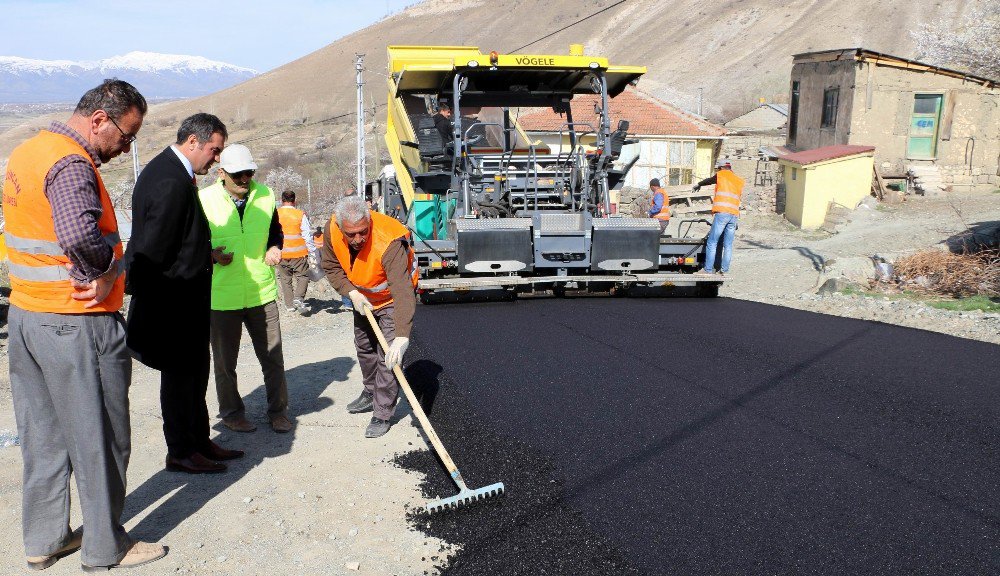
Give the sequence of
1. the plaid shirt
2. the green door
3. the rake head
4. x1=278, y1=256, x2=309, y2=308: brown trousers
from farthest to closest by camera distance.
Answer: the green door, x1=278, y1=256, x2=309, y2=308: brown trousers, the rake head, the plaid shirt

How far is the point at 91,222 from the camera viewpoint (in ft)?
8.23

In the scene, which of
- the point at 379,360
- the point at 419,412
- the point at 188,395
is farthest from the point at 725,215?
the point at 188,395

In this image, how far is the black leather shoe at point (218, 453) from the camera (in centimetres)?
365

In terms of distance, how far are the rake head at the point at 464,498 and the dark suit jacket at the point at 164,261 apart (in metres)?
1.30

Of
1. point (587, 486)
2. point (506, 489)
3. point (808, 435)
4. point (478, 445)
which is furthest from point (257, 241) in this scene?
point (808, 435)

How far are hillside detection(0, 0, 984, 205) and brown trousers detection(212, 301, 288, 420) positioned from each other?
2604cm

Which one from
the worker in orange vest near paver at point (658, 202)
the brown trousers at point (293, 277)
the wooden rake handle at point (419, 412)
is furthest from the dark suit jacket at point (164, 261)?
the worker in orange vest near paver at point (658, 202)

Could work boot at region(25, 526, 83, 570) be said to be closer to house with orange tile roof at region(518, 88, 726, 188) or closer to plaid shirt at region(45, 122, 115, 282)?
plaid shirt at region(45, 122, 115, 282)

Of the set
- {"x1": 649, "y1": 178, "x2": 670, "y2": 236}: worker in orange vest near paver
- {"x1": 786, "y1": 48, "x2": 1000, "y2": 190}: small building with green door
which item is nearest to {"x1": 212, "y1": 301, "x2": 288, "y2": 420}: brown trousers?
{"x1": 649, "y1": 178, "x2": 670, "y2": 236}: worker in orange vest near paver

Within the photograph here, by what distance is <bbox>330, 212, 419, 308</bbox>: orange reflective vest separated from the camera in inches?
147

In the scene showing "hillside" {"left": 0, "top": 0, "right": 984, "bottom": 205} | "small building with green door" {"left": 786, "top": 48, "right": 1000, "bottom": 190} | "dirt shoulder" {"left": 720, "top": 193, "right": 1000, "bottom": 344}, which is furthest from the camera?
"hillside" {"left": 0, "top": 0, "right": 984, "bottom": 205}

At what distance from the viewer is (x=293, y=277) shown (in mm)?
8039

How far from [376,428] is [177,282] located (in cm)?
132

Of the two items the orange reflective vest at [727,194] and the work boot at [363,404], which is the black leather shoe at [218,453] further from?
the orange reflective vest at [727,194]
